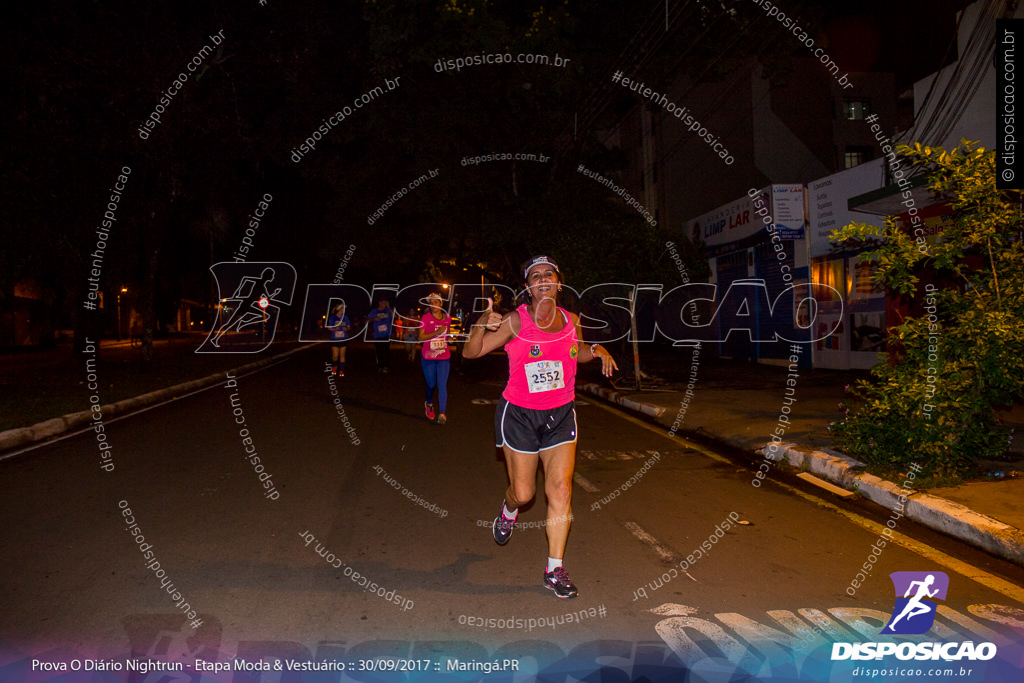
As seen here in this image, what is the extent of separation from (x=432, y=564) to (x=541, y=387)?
1493 mm

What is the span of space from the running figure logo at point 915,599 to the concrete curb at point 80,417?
9997mm

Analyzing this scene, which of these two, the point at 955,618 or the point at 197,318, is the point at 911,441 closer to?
the point at 955,618

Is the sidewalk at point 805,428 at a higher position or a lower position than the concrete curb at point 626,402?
higher

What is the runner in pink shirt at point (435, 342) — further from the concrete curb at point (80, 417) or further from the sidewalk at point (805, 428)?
the concrete curb at point (80, 417)

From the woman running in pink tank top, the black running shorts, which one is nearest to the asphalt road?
the woman running in pink tank top

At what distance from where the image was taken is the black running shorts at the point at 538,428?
15.8ft

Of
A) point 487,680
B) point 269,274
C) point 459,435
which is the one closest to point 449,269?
point 269,274

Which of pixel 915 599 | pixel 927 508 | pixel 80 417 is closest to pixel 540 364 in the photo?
pixel 915 599

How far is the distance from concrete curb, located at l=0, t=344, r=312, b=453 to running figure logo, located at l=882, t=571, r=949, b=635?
9997 millimetres

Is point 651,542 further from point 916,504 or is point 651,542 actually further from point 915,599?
point 916,504

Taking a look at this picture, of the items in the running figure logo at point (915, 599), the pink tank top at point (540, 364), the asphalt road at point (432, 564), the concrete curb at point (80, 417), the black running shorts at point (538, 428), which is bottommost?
the concrete curb at point (80, 417)

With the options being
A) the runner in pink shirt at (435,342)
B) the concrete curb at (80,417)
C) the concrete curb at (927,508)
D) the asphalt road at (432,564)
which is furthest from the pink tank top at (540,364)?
the concrete curb at (80,417)

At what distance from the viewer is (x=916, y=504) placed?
6367mm

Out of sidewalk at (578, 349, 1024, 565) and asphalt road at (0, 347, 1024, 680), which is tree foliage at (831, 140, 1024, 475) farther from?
asphalt road at (0, 347, 1024, 680)
